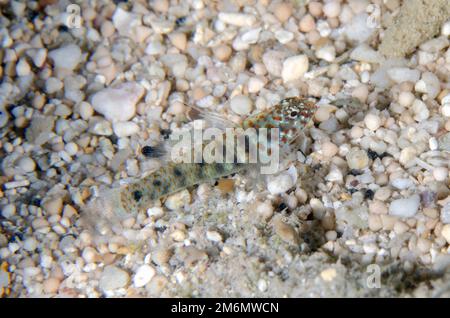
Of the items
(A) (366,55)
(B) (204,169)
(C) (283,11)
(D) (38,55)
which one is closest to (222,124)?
(B) (204,169)

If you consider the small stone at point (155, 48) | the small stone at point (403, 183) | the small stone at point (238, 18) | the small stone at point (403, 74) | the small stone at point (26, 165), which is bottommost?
the small stone at point (403, 183)

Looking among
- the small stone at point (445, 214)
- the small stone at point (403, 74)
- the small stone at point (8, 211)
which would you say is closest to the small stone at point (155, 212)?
the small stone at point (8, 211)

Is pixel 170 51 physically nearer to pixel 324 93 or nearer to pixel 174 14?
pixel 174 14

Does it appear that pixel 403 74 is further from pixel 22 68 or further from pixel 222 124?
pixel 22 68

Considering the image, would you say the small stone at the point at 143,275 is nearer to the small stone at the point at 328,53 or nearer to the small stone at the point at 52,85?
the small stone at the point at 52,85

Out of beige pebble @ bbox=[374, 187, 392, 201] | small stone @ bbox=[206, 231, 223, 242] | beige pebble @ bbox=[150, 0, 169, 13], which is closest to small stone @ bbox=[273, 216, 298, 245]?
small stone @ bbox=[206, 231, 223, 242]
